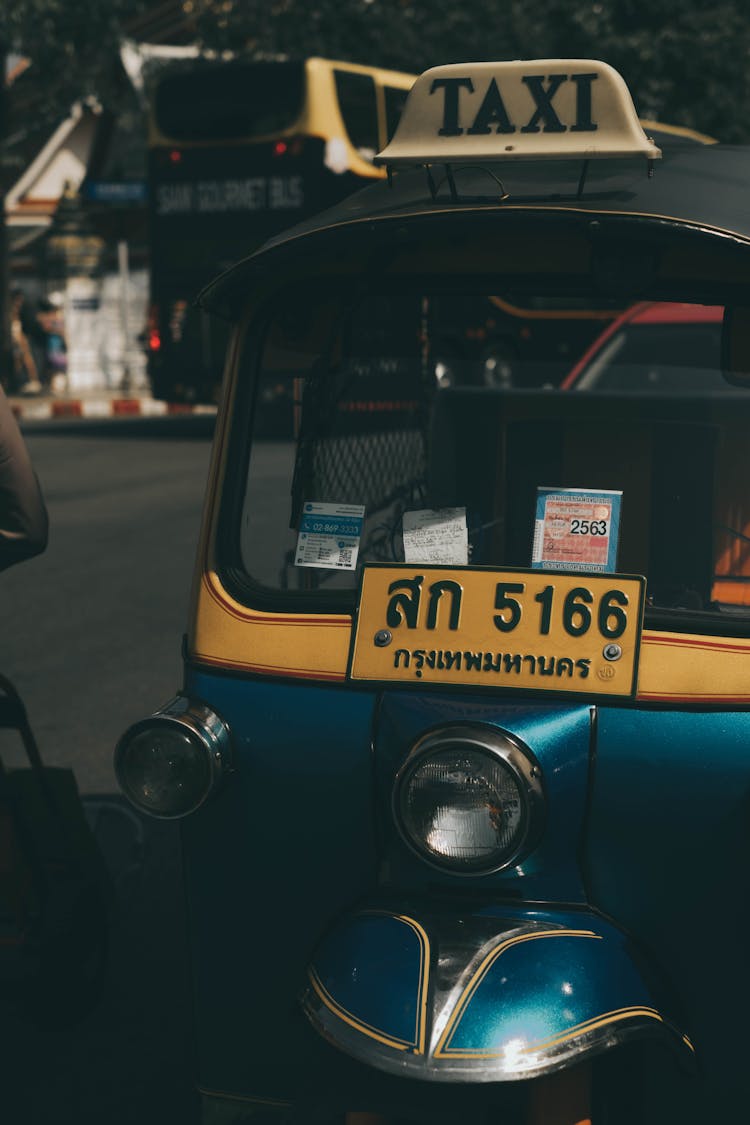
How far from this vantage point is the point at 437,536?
281 cm

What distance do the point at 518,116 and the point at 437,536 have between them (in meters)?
0.72

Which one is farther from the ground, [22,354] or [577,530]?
[577,530]

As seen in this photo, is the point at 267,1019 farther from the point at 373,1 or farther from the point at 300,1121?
the point at 373,1

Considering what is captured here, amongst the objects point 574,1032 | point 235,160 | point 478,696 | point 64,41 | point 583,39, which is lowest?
point 574,1032

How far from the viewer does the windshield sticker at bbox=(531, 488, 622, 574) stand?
2646 mm

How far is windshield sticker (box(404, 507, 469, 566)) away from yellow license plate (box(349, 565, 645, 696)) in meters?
0.15

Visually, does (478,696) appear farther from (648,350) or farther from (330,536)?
(648,350)

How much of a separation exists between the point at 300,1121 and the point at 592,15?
2112 centimetres

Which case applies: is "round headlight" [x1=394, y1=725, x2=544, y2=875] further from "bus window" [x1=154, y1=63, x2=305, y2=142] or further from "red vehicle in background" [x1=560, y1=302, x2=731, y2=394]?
"bus window" [x1=154, y1=63, x2=305, y2=142]

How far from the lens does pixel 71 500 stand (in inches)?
500

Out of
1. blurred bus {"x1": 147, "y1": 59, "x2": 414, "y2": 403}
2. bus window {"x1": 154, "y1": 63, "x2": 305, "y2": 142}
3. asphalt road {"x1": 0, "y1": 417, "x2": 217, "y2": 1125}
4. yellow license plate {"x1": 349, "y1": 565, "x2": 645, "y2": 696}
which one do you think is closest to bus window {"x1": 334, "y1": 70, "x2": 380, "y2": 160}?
blurred bus {"x1": 147, "y1": 59, "x2": 414, "y2": 403}

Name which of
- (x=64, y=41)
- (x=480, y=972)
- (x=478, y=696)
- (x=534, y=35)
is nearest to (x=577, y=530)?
(x=478, y=696)

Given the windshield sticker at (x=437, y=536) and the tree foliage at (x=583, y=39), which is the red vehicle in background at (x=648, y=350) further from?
the tree foliage at (x=583, y=39)

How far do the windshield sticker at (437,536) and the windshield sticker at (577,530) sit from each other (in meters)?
0.15
